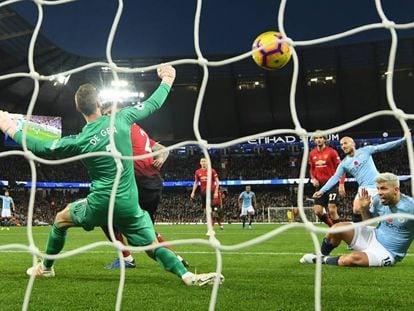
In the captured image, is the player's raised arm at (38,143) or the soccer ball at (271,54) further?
the soccer ball at (271,54)

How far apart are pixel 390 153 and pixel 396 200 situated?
32189 mm

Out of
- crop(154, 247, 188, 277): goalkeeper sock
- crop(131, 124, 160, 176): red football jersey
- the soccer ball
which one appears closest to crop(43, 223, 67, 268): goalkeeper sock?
crop(154, 247, 188, 277): goalkeeper sock

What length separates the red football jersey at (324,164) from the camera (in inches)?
343

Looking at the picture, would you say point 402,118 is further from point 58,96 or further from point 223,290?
point 58,96

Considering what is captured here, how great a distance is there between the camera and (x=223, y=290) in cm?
361

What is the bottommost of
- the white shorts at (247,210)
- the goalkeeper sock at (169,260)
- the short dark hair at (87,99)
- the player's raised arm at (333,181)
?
the white shorts at (247,210)

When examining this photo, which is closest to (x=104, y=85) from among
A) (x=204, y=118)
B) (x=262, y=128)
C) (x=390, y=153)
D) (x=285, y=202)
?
(x=204, y=118)

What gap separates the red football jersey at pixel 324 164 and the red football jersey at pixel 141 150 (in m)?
4.28

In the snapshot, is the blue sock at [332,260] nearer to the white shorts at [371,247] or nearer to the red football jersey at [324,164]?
the white shorts at [371,247]

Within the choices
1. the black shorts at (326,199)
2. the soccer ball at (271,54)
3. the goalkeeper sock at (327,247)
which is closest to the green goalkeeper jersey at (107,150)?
the soccer ball at (271,54)

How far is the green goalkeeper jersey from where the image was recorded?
146 inches

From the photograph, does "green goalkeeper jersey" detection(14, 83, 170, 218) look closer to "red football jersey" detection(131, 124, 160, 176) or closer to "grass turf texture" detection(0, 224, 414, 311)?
"grass turf texture" detection(0, 224, 414, 311)

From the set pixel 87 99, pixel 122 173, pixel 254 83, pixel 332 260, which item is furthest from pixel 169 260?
pixel 254 83

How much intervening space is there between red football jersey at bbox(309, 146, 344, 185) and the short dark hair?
5.65 metres
